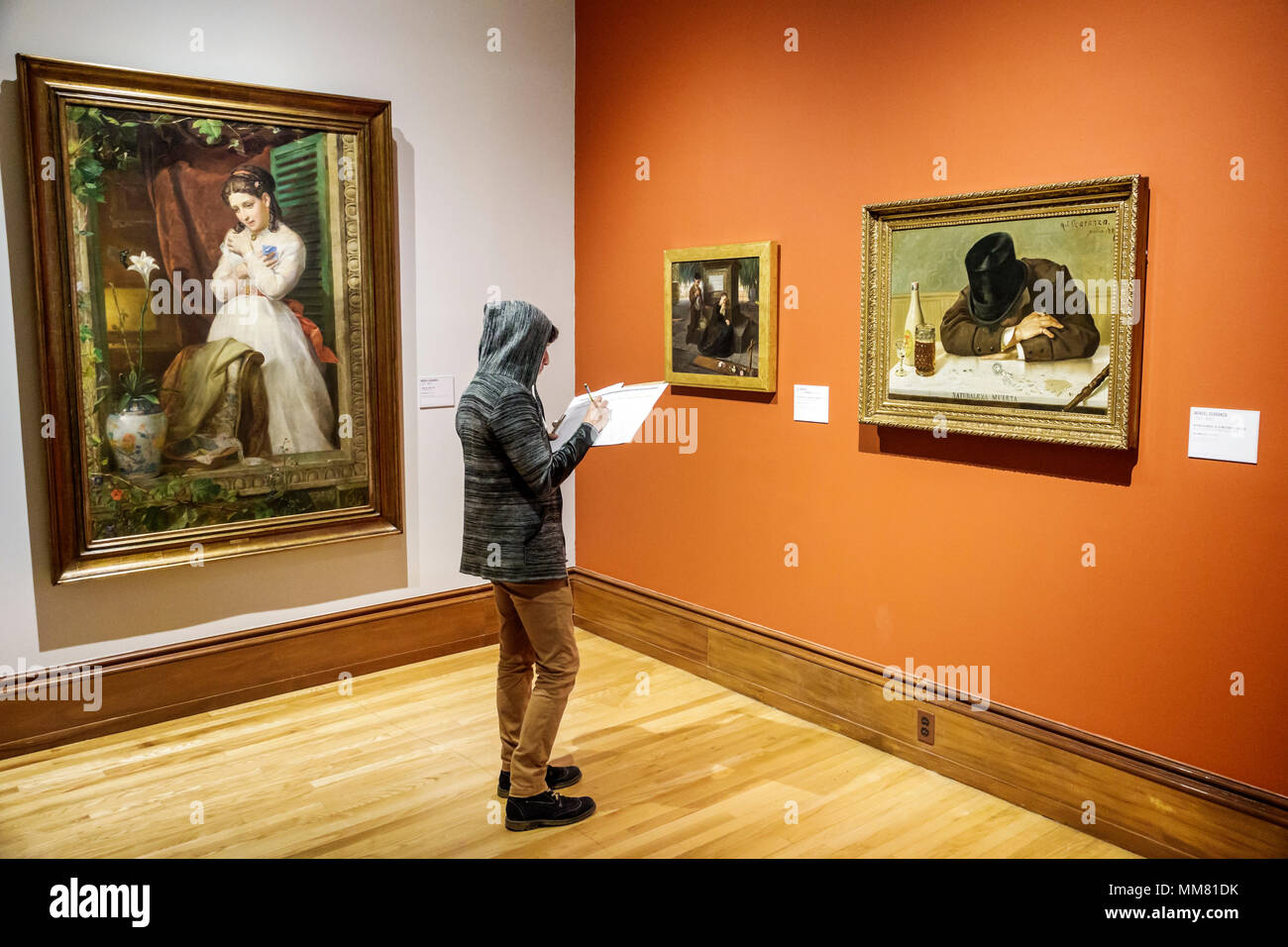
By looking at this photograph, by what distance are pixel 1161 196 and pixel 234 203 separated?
3727 millimetres

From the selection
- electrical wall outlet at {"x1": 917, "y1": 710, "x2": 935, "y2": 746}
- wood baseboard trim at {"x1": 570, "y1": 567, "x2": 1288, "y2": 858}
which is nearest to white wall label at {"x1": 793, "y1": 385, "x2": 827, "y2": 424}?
wood baseboard trim at {"x1": 570, "y1": 567, "x2": 1288, "y2": 858}

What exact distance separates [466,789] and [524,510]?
125 cm

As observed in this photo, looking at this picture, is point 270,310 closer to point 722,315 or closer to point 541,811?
point 722,315

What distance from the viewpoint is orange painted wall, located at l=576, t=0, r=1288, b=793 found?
319 cm

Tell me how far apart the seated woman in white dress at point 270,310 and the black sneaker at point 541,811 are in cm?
216

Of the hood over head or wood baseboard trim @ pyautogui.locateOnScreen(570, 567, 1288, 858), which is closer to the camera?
wood baseboard trim @ pyautogui.locateOnScreen(570, 567, 1288, 858)

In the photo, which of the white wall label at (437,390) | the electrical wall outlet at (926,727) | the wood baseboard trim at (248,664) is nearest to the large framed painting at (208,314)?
the white wall label at (437,390)

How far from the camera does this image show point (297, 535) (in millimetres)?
4977

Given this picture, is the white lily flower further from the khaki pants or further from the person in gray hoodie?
the khaki pants

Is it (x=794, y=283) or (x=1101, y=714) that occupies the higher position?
(x=794, y=283)

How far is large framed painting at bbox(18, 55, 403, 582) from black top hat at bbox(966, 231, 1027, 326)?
2.81 meters

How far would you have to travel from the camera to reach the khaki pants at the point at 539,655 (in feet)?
11.6
